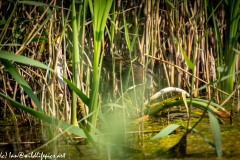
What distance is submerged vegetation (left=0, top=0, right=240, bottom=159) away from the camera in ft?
6.07

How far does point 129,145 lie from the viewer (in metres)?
2.09

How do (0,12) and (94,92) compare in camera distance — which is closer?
Answer: (94,92)

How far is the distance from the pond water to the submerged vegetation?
0.02 meters

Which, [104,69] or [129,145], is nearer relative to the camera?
[129,145]

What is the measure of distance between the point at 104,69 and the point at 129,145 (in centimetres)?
105

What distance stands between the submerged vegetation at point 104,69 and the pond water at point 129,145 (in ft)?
0.06

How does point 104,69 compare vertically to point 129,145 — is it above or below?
above

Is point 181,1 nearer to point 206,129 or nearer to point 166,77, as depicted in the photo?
point 166,77

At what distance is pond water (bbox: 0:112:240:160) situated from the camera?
1.90 meters

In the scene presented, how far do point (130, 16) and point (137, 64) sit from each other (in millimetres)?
359

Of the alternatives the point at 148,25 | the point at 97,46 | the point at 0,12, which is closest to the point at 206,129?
the point at 148,25

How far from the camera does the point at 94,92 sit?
1.97 metres

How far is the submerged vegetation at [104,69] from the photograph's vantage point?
1850 mm

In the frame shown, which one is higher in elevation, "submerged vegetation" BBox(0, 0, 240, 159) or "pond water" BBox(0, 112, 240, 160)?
"submerged vegetation" BBox(0, 0, 240, 159)
